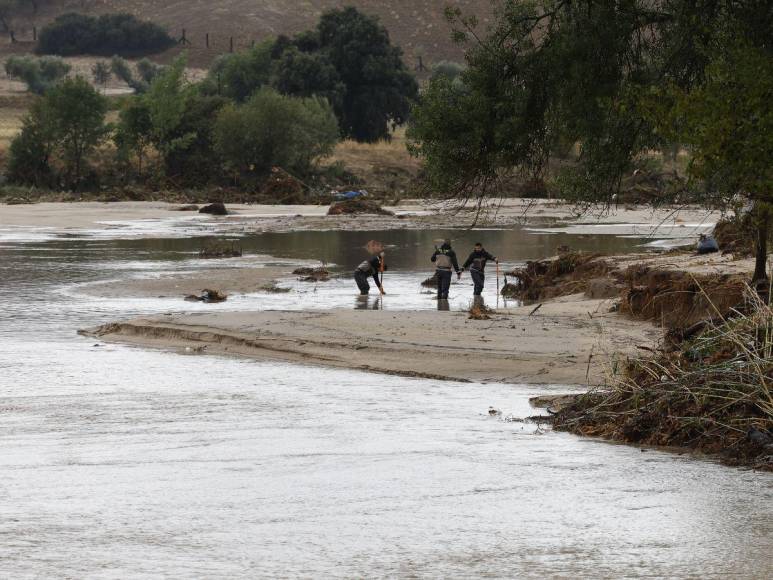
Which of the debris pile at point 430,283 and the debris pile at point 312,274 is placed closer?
the debris pile at point 430,283

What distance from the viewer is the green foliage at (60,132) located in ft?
248

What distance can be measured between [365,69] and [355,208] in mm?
27084

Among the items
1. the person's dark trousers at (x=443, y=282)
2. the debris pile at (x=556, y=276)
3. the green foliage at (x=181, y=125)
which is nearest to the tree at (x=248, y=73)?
the green foliage at (x=181, y=125)

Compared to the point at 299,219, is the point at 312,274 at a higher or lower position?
lower

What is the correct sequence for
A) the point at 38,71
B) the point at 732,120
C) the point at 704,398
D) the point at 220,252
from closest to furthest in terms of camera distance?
1. the point at 704,398
2. the point at 732,120
3. the point at 220,252
4. the point at 38,71

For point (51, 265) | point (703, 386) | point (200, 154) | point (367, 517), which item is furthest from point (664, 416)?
point (200, 154)

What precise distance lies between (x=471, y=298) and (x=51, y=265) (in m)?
14.2

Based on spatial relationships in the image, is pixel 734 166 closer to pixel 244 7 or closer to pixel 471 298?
pixel 471 298

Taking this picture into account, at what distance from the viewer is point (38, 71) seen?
11725 cm

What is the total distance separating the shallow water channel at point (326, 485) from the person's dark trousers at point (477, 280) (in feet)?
33.7

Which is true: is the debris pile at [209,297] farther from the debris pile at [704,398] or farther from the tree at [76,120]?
the tree at [76,120]

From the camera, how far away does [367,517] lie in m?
10.2

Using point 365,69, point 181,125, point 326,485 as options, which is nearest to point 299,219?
point 181,125

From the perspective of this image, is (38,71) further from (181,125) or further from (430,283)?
(430,283)
